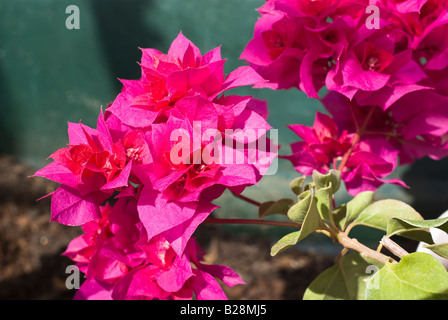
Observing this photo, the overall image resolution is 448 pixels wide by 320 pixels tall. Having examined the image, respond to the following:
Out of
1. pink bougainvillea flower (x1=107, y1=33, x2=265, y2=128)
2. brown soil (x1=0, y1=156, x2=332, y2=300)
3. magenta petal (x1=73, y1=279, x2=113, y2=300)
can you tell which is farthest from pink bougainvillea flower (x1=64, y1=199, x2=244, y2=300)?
brown soil (x1=0, y1=156, x2=332, y2=300)

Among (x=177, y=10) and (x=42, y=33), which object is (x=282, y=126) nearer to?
(x=177, y=10)

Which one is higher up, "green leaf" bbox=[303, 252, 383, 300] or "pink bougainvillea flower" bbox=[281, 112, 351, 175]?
"pink bougainvillea flower" bbox=[281, 112, 351, 175]

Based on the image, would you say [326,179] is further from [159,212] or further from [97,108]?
[97,108]

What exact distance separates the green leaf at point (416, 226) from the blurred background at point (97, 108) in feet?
2.80

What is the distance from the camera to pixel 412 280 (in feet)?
1.22

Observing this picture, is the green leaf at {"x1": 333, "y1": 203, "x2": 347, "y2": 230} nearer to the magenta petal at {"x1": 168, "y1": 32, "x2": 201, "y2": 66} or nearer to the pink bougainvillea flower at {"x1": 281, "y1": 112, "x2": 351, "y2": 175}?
the pink bougainvillea flower at {"x1": 281, "y1": 112, "x2": 351, "y2": 175}

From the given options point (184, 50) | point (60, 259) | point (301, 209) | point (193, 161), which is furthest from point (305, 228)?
point (60, 259)

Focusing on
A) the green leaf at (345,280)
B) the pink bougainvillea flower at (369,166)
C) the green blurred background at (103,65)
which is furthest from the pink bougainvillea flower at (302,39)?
the green blurred background at (103,65)

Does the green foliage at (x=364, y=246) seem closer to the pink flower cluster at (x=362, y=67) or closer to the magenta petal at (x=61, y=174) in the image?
the pink flower cluster at (x=362, y=67)

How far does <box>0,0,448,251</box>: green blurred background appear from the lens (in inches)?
51.6

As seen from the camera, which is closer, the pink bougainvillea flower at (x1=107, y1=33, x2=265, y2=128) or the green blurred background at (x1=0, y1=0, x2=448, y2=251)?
the pink bougainvillea flower at (x1=107, y1=33, x2=265, y2=128)

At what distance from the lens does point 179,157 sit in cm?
38

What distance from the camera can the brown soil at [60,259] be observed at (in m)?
1.35

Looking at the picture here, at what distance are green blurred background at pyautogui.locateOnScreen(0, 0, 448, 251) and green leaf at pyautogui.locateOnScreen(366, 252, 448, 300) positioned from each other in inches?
37.3
